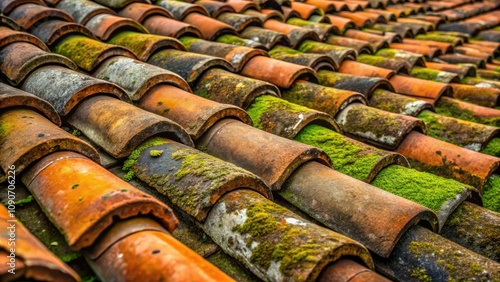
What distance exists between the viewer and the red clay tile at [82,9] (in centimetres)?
392

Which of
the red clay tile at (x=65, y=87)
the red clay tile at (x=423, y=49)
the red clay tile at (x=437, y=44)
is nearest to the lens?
the red clay tile at (x=65, y=87)

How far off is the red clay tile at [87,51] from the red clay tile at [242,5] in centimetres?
211

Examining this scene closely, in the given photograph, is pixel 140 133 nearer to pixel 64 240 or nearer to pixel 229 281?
pixel 64 240

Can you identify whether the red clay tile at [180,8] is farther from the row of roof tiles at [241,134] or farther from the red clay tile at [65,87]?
the red clay tile at [65,87]

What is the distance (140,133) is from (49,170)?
507 millimetres

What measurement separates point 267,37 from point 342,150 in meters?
2.07

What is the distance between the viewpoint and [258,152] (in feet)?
7.71

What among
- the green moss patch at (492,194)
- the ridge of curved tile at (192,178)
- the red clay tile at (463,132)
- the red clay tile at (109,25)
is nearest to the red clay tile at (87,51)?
the red clay tile at (109,25)

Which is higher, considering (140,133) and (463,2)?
(463,2)

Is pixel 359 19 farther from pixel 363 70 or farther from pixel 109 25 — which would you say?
pixel 109 25

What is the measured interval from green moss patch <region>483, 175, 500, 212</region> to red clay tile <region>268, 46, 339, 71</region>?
1.81 meters

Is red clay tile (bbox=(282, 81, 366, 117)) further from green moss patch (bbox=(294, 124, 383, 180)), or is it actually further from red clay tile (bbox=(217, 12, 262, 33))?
red clay tile (bbox=(217, 12, 262, 33))

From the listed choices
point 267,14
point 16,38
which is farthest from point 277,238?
point 267,14

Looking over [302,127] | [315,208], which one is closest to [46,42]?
[302,127]
